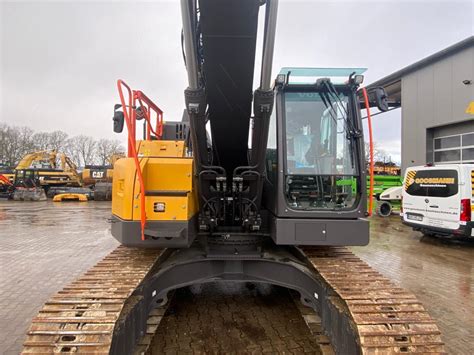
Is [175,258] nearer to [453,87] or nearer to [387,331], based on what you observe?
[387,331]

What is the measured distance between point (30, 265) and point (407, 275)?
7.27m

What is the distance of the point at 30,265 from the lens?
624cm

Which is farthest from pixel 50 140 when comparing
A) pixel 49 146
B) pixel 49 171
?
pixel 49 171

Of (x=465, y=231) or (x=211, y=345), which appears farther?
(x=465, y=231)

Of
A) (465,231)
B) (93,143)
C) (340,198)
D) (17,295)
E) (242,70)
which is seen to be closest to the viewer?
(242,70)

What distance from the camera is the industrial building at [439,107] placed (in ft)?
47.8

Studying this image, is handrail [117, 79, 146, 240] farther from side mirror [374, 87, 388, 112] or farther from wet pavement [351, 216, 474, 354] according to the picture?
wet pavement [351, 216, 474, 354]

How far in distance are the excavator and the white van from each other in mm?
5664

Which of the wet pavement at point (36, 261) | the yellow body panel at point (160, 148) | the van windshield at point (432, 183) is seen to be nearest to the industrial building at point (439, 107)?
the van windshield at point (432, 183)

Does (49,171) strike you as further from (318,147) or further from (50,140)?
(50,140)

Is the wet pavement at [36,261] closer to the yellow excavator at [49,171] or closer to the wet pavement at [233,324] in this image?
the wet pavement at [233,324]

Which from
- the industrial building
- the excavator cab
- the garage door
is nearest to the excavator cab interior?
the excavator cab

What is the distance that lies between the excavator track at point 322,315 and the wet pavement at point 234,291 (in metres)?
0.85

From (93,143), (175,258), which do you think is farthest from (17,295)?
(93,143)
